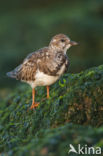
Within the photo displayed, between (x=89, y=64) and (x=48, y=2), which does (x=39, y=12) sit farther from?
(x=89, y=64)

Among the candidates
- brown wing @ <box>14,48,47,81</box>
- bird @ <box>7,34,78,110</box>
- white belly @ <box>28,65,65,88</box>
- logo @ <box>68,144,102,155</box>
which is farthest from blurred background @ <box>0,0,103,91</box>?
logo @ <box>68,144,102,155</box>

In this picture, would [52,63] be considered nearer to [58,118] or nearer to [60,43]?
[60,43]

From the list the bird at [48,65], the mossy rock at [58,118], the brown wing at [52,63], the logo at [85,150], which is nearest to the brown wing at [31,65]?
the bird at [48,65]

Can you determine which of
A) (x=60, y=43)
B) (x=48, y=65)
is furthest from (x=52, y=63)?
(x=60, y=43)

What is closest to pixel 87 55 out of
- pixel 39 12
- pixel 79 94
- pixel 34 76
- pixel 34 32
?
pixel 34 32

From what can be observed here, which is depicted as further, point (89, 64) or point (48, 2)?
point (48, 2)

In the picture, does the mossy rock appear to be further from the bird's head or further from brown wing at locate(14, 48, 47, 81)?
the bird's head
